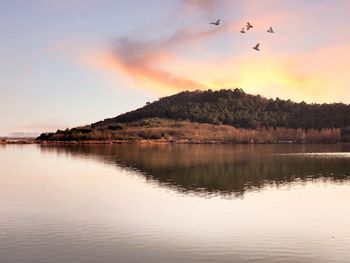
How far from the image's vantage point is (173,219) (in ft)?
133

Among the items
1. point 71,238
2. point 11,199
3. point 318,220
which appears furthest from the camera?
point 11,199

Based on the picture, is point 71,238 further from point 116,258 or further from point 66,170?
point 66,170

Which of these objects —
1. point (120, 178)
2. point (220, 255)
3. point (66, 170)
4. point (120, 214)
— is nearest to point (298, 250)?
point (220, 255)

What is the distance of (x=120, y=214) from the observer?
4247cm

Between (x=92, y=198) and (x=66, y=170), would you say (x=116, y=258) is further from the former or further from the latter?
(x=66, y=170)

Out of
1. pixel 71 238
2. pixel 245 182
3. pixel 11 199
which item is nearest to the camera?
pixel 71 238

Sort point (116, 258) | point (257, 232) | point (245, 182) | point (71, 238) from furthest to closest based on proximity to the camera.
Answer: point (245, 182)
point (257, 232)
point (71, 238)
point (116, 258)

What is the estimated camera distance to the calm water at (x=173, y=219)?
29.7m

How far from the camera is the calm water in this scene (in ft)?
97.3

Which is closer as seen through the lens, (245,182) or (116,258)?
(116,258)

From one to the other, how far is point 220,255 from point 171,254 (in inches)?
108

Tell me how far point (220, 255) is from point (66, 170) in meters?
60.9

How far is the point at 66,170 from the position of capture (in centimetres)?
8669

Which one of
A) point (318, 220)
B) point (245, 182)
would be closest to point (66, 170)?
point (245, 182)
